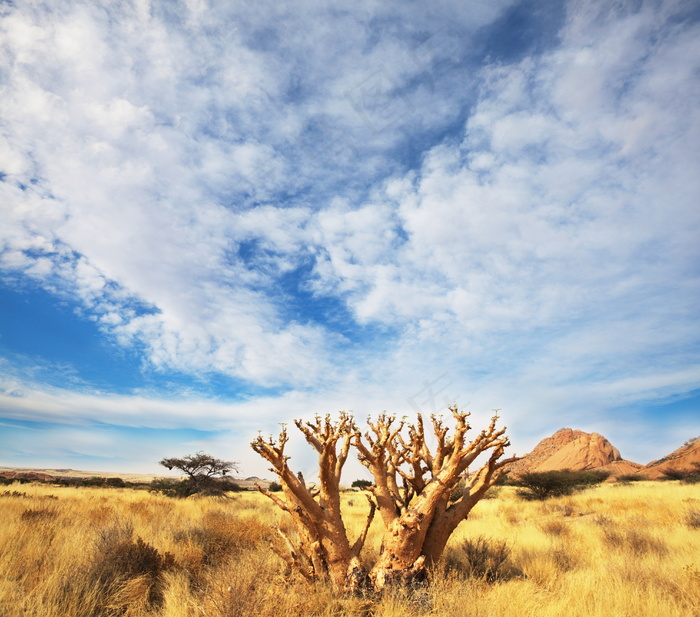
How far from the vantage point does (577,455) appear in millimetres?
78500

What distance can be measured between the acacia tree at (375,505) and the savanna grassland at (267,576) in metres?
0.44

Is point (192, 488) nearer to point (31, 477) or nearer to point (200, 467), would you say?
point (200, 467)

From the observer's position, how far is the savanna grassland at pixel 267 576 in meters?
5.21

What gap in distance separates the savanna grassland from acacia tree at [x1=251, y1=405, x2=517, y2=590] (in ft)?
1.45

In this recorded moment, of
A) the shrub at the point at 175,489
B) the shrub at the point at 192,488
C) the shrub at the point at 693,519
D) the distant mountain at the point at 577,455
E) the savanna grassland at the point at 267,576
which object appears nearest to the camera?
the savanna grassland at the point at 267,576

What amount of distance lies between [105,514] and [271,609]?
1061cm

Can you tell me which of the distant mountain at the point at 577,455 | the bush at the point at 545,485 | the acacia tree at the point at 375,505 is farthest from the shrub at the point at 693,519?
the distant mountain at the point at 577,455

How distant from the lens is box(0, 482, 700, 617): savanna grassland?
5.21 metres

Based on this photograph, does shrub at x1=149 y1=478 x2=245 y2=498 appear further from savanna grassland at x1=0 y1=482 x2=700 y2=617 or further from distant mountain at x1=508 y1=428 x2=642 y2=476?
distant mountain at x1=508 y1=428 x2=642 y2=476

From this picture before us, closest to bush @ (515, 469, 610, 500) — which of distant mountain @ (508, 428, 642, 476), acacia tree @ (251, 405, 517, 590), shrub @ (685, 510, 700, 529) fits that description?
shrub @ (685, 510, 700, 529)

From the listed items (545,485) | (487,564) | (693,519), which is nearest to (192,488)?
(487,564)

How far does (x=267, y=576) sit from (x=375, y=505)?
233 cm

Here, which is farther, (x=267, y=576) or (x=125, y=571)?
(x=125, y=571)

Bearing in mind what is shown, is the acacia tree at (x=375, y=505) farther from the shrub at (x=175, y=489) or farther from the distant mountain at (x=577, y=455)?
the distant mountain at (x=577, y=455)
